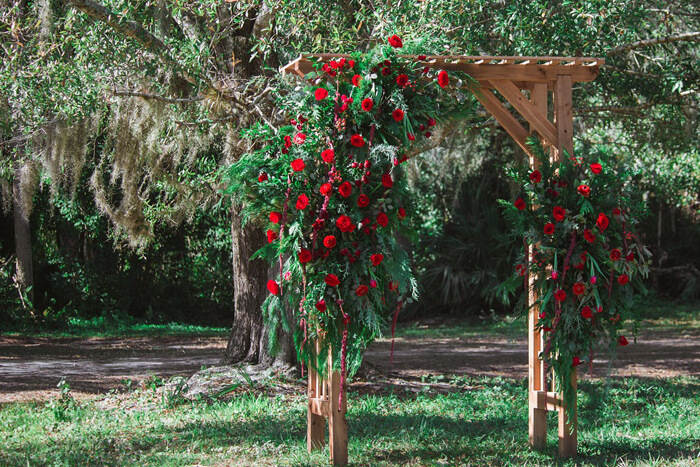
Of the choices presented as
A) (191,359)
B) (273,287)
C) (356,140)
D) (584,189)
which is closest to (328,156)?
(356,140)

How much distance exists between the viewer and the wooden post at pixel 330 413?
4.00 m

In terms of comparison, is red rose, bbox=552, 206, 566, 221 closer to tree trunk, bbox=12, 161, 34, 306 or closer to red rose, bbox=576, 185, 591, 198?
red rose, bbox=576, 185, 591, 198

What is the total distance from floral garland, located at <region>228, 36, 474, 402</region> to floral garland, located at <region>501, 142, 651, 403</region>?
0.83m

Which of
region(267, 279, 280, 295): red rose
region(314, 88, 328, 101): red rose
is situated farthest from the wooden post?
region(314, 88, 328, 101): red rose

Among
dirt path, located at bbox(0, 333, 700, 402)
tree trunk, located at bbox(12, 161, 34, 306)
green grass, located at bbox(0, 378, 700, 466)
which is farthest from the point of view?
tree trunk, located at bbox(12, 161, 34, 306)

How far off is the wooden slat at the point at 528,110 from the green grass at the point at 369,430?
58.8 inches

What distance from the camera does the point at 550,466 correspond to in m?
4.13

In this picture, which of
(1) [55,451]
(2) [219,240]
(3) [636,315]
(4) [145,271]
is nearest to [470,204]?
(2) [219,240]

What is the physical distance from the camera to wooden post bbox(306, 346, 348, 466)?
4.00 meters

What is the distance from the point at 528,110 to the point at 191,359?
16.2 ft

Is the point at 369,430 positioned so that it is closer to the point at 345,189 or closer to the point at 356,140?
the point at 345,189

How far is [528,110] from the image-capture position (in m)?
4.39

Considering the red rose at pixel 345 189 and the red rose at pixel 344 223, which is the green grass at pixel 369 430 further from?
the red rose at pixel 345 189

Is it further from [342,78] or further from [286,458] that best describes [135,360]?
[342,78]
